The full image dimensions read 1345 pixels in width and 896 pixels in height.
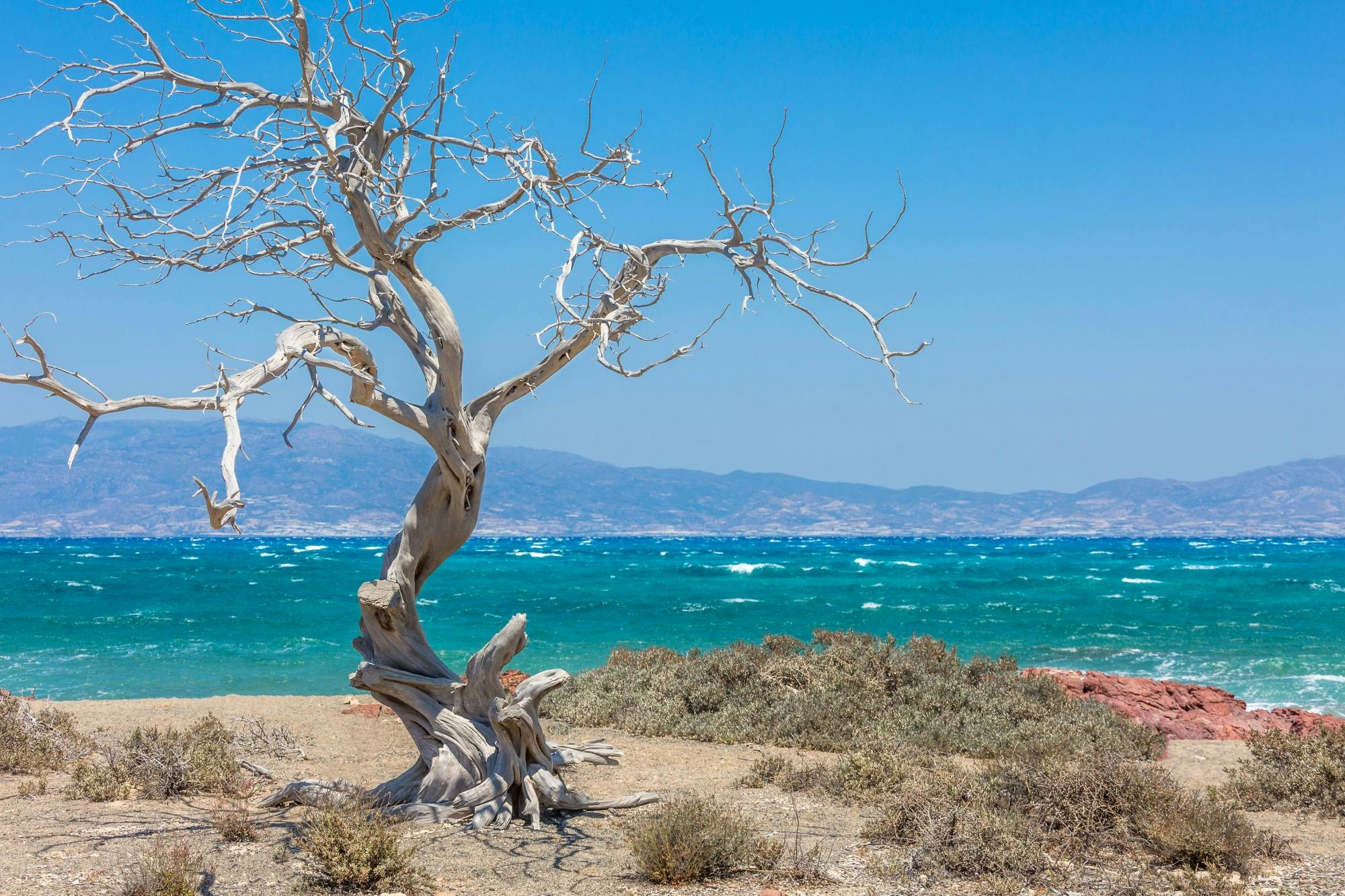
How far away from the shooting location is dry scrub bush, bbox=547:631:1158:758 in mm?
10828

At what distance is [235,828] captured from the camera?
6.87 meters

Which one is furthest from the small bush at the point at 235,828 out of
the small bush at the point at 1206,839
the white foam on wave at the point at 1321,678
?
the white foam on wave at the point at 1321,678

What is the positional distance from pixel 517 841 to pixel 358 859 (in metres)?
1.51

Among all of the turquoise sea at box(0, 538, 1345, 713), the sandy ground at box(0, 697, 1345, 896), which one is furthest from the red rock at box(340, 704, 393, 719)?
the turquoise sea at box(0, 538, 1345, 713)

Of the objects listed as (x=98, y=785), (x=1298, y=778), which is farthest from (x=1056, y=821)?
(x=98, y=785)

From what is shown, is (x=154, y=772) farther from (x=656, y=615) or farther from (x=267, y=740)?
(x=656, y=615)

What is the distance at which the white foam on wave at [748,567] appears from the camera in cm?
6669

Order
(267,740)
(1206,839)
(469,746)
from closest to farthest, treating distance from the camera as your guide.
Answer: (1206,839) < (469,746) < (267,740)

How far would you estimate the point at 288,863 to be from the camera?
254 inches

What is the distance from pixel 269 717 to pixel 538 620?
2135 cm

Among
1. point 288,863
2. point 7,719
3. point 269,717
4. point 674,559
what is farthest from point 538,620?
point 674,559

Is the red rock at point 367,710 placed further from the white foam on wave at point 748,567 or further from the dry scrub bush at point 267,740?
the white foam on wave at point 748,567

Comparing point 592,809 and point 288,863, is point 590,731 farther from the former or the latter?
point 288,863

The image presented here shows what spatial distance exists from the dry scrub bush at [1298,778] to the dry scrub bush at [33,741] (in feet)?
33.2
